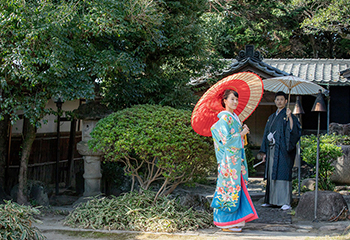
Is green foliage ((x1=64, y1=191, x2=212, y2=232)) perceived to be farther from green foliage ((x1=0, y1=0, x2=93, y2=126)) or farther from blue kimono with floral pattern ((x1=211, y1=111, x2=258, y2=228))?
green foliage ((x1=0, y1=0, x2=93, y2=126))

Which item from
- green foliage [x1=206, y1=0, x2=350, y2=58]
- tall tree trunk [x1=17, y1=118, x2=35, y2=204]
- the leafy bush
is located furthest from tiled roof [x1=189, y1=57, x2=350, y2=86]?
tall tree trunk [x1=17, y1=118, x2=35, y2=204]

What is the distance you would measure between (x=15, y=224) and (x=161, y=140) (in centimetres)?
249

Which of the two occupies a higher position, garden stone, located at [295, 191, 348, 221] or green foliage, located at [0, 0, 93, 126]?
green foliage, located at [0, 0, 93, 126]

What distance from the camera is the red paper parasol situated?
207 inches

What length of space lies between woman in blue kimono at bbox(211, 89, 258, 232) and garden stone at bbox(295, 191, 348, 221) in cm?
142

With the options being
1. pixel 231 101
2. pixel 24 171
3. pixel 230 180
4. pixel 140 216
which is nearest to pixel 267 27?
pixel 231 101

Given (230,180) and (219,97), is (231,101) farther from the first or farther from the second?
(230,180)

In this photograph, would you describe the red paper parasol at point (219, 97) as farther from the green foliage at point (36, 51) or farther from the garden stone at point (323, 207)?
the green foliage at point (36, 51)

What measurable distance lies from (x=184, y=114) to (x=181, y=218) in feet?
5.89

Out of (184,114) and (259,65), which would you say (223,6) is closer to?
(259,65)

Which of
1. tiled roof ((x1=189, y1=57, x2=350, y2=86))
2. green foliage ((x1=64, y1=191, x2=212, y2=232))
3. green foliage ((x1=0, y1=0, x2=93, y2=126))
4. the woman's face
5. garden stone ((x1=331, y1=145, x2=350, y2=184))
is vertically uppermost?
tiled roof ((x1=189, y1=57, x2=350, y2=86))

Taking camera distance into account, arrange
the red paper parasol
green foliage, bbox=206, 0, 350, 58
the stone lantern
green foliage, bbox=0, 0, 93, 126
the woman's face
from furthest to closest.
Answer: green foliage, bbox=206, 0, 350, 58, the stone lantern, green foliage, bbox=0, 0, 93, 126, the red paper parasol, the woman's face

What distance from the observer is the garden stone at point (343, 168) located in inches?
367

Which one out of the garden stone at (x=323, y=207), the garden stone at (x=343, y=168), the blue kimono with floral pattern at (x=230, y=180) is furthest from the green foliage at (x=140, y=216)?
the garden stone at (x=343, y=168)
